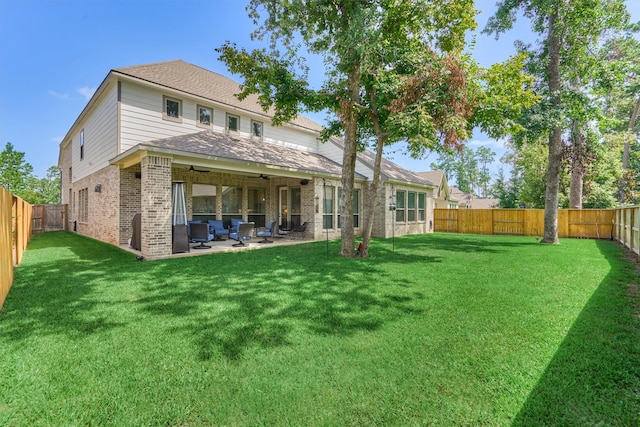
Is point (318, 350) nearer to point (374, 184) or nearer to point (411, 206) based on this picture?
point (374, 184)

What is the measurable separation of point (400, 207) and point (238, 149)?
9.48 meters

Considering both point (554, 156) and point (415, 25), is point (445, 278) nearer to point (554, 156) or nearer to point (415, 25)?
point (415, 25)

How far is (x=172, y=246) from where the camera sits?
8.86 metres

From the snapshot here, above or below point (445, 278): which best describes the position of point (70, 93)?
above

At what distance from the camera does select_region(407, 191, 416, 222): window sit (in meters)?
17.1

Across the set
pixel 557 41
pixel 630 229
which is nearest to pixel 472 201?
pixel 557 41

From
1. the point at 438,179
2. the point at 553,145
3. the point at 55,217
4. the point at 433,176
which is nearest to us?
the point at 553,145

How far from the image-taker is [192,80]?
12562 millimetres

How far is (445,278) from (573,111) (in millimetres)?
10808

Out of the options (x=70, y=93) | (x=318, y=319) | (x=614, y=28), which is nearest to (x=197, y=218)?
(x=318, y=319)

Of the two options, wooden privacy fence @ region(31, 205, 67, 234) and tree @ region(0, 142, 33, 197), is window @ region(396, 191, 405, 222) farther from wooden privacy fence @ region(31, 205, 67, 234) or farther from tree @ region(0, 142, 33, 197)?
tree @ region(0, 142, 33, 197)

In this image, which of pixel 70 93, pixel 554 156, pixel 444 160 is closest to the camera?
pixel 554 156

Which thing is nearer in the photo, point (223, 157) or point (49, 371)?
point (49, 371)

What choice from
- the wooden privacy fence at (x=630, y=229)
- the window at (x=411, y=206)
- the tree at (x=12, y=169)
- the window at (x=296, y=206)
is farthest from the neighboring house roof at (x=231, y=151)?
the tree at (x=12, y=169)
